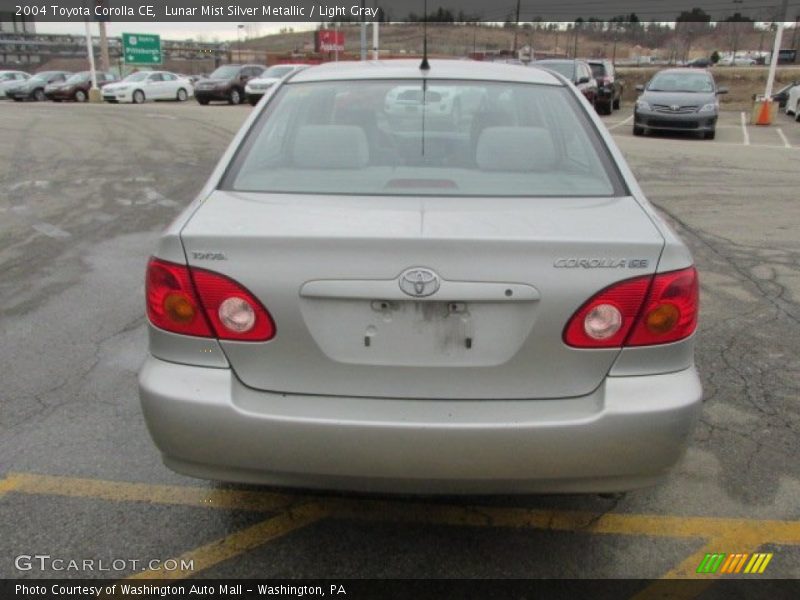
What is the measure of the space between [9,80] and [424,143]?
42491 mm

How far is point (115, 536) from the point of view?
270 centimetres

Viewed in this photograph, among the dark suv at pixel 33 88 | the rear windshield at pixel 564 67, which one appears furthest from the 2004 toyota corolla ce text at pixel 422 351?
the dark suv at pixel 33 88

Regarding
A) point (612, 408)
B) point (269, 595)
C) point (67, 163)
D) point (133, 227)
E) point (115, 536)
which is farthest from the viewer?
point (67, 163)

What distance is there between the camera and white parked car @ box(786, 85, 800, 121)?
23.8 meters

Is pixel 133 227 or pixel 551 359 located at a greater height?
pixel 551 359

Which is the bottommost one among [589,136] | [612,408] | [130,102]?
[130,102]

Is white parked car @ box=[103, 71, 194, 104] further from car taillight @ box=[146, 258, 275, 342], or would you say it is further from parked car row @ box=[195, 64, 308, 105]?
car taillight @ box=[146, 258, 275, 342]

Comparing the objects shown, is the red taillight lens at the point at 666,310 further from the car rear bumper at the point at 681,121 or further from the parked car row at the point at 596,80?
the parked car row at the point at 596,80

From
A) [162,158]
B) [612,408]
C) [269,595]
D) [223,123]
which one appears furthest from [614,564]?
[223,123]

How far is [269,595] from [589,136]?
2.20 meters

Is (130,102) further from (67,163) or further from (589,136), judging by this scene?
(589,136)

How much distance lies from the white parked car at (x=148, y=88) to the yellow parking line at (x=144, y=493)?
31.5 m

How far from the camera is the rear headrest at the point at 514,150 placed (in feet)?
9.65

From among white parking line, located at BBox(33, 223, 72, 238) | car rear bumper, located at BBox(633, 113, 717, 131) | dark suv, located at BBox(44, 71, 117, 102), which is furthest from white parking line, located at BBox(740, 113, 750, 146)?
dark suv, located at BBox(44, 71, 117, 102)
